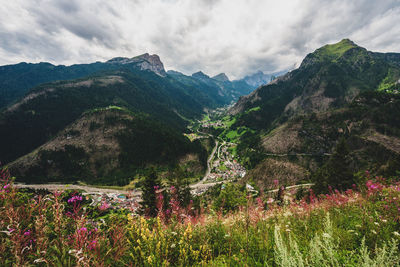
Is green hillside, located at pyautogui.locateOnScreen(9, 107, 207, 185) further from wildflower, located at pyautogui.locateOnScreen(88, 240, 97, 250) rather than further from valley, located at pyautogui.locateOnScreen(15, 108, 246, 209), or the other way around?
wildflower, located at pyautogui.locateOnScreen(88, 240, 97, 250)

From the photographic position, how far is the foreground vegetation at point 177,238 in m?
3.74

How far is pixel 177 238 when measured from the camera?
5.15 m

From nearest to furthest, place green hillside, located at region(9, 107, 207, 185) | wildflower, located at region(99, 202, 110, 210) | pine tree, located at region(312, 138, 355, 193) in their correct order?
wildflower, located at region(99, 202, 110, 210) → pine tree, located at region(312, 138, 355, 193) → green hillside, located at region(9, 107, 207, 185)

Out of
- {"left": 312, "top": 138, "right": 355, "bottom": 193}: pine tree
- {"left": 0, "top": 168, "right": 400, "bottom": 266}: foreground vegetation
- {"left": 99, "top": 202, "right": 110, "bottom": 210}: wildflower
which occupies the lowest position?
{"left": 312, "top": 138, "right": 355, "bottom": 193}: pine tree

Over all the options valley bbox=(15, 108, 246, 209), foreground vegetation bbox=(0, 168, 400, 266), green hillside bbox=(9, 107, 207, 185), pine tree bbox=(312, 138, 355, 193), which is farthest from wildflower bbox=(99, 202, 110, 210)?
green hillside bbox=(9, 107, 207, 185)

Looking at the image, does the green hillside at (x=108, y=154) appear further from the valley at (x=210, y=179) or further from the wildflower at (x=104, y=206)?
the wildflower at (x=104, y=206)

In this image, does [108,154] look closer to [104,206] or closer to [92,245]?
[104,206]

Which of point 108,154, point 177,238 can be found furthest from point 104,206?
point 108,154

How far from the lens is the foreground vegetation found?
3742 millimetres

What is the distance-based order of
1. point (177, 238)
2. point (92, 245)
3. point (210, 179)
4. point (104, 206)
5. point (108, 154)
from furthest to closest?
point (108, 154), point (210, 179), point (104, 206), point (177, 238), point (92, 245)

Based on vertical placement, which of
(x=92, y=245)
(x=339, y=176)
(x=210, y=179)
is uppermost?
(x=92, y=245)

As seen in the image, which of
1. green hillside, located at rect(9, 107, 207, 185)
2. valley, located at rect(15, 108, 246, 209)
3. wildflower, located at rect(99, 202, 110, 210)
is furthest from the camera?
green hillside, located at rect(9, 107, 207, 185)

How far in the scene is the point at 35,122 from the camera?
194625mm

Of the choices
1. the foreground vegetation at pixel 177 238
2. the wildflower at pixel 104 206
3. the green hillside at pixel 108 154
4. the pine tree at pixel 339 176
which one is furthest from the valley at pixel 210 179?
the wildflower at pixel 104 206
